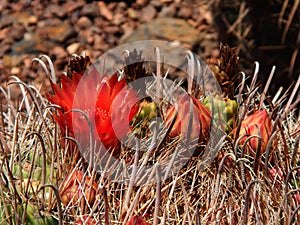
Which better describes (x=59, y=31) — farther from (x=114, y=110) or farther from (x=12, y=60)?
(x=114, y=110)

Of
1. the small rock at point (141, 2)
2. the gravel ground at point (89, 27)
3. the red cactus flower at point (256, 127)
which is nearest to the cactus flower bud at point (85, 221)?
the red cactus flower at point (256, 127)

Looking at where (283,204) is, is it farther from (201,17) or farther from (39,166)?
(201,17)

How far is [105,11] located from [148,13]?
0.26 meters

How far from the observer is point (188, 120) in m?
1.16

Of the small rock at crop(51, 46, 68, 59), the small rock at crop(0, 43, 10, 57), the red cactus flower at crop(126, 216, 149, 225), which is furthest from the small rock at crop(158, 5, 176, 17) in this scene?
the red cactus flower at crop(126, 216, 149, 225)

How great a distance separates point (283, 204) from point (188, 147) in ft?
0.68

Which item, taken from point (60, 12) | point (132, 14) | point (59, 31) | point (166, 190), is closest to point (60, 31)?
point (59, 31)

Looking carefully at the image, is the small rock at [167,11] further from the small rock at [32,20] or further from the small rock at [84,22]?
the small rock at [32,20]

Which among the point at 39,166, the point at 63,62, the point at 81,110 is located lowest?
the point at 63,62

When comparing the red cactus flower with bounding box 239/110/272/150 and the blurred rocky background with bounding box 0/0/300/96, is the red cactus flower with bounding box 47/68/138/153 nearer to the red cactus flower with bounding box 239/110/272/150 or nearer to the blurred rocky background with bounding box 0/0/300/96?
the red cactus flower with bounding box 239/110/272/150

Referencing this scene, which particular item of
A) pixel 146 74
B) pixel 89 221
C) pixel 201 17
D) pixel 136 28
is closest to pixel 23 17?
pixel 136 28

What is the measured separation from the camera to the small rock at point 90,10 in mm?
3939

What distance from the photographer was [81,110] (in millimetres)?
1114

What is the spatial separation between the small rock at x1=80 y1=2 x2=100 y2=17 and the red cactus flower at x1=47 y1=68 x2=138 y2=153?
110 inches
